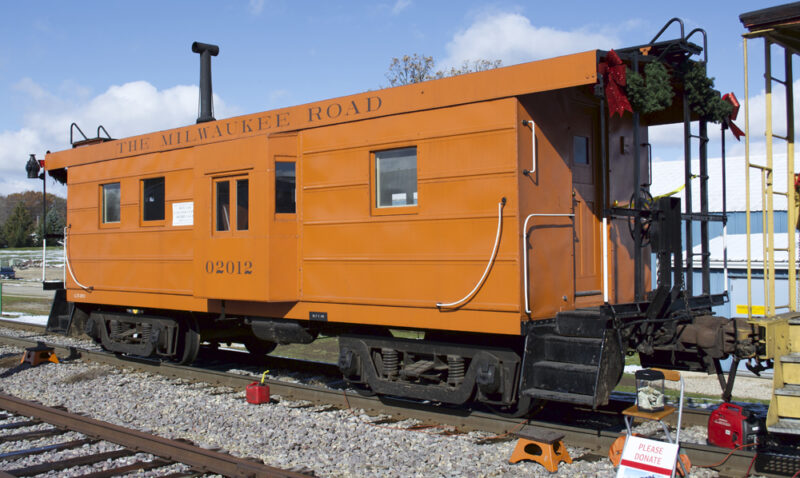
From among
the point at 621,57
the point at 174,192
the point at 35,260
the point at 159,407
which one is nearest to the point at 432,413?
the point at 159,407

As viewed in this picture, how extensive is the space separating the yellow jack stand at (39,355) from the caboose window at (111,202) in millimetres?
2178

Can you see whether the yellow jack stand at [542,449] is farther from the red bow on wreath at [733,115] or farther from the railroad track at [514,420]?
the red bow on wreath at [733,115]

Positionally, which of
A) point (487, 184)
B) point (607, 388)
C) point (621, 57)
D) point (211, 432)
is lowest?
point (211, 432)

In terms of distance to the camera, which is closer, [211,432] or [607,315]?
[607,315]

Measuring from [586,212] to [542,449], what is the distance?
269cm

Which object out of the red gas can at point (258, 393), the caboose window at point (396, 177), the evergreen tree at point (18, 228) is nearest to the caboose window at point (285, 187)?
the caboose window at point (396, 177)

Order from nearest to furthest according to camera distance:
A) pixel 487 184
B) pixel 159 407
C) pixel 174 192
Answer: pixel 487 184
pixel 159 407
pixel 174 192

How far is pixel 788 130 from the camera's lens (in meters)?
5.94

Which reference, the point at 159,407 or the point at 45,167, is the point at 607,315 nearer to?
the point at 159,407

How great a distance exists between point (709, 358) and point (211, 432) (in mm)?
4788

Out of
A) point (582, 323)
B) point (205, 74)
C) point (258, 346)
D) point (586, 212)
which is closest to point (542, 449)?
point (582, 323)

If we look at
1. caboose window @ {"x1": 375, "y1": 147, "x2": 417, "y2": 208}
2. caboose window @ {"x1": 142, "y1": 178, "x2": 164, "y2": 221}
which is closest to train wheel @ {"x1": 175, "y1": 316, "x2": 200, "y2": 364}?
caboose window @ {"x1": 142, "y1": 178, "x2": 164, "y2": 221}

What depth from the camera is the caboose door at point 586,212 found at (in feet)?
22.2

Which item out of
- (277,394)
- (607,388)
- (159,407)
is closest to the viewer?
(607,388)
